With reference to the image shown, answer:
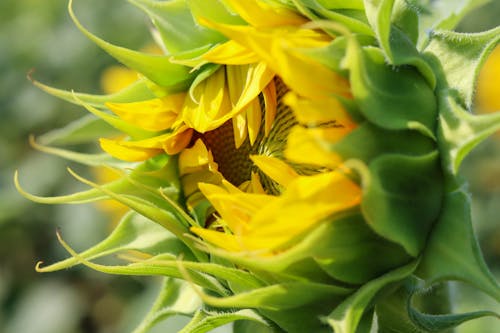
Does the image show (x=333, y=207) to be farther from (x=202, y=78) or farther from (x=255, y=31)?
(x=202, y=78)

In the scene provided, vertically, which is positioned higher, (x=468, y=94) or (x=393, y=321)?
(x=468, y=94)

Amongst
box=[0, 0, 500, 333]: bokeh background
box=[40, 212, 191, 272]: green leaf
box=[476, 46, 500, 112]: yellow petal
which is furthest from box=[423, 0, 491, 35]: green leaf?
box=[476, 46, 500, 112]: yellow petal

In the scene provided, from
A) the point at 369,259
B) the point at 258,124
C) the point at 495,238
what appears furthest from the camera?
the point at 495,238

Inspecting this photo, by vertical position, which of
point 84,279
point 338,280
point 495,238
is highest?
point 338,280

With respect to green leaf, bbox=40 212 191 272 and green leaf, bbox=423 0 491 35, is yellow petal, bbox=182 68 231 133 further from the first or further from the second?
green leaf, bbox=423 0 491 35

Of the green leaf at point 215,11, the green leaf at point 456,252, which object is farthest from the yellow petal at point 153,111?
the green leaf at point 456,252

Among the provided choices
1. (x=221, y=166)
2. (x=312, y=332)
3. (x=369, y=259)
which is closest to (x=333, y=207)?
(x=369, y=259)

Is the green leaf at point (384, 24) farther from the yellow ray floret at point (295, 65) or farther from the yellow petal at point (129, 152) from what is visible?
the yellow petal at point (129, 152)
